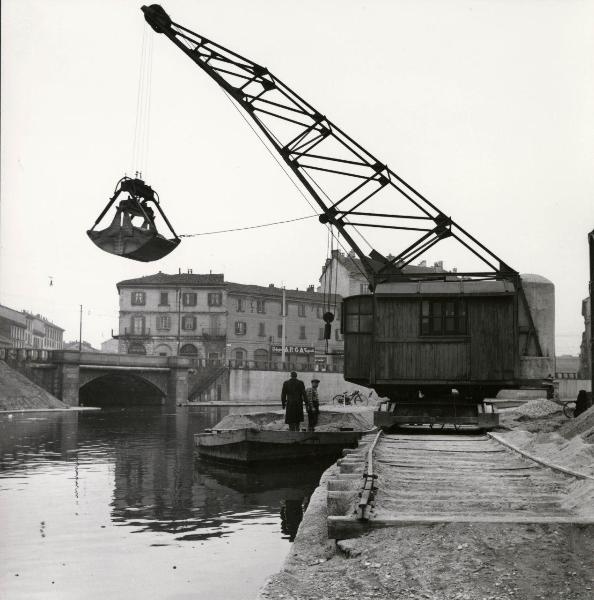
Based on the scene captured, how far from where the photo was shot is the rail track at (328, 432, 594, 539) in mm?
7172

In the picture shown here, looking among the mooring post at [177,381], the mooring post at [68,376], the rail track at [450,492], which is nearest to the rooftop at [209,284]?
the mooring post at [177,381]

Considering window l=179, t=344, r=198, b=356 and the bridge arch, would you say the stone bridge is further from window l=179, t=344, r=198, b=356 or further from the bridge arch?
window l=179, t=344, r=198, b=356

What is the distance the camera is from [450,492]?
28.9 ft

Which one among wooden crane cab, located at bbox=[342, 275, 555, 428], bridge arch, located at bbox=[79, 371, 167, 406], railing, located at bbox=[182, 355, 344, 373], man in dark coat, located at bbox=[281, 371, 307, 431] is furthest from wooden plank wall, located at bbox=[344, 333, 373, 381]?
bridge arch, located at bbox=[79, 371, 167, 406]

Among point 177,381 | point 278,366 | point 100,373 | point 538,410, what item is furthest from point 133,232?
point 278,366

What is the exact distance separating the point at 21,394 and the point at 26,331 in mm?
65631

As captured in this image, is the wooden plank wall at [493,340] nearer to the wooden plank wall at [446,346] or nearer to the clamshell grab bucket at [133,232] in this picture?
the wooden plank wall at [446,346]

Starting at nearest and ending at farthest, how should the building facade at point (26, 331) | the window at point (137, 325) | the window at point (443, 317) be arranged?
the window at point (443, 317) < the window at point (137, 325) < the building facade at point (26, 331)

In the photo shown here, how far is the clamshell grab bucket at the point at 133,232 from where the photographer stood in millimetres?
14633

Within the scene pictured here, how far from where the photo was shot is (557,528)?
6.78 metres

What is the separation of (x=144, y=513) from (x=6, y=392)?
4186cm

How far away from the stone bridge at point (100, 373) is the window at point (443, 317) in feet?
150

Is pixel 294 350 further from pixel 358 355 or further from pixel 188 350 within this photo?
pixel 358 355

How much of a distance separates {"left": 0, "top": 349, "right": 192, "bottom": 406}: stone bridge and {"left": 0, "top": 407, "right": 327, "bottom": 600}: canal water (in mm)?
35551
